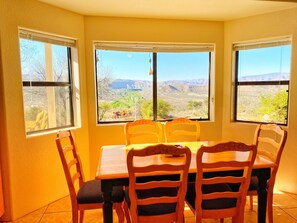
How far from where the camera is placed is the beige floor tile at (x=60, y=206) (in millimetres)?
2660

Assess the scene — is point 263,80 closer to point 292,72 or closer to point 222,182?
point 292,72

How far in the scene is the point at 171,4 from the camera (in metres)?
2.72

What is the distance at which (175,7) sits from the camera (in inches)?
111

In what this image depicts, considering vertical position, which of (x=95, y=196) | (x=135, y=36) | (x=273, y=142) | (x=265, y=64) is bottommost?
(x=95, y=196)

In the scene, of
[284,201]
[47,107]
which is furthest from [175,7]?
[284,201]

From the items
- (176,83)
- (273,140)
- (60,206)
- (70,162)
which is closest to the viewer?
Result: (70,162)

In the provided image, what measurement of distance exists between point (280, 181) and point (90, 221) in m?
2.43

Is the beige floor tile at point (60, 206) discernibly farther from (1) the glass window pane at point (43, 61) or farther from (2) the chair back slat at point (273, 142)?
(2) the chair back slat at point (273, 142)

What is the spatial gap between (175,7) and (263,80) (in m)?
1.54

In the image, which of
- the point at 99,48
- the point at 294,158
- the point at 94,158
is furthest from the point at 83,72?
the point at 294,158

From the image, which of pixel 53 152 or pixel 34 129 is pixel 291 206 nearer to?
pixel 53 152

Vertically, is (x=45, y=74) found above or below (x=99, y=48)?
below

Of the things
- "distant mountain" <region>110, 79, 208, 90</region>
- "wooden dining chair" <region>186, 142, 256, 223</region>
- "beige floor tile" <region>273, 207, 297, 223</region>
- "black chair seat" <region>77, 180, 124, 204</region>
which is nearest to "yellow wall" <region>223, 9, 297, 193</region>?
"distant mountain" <region>110, 79, 208, 90</region>

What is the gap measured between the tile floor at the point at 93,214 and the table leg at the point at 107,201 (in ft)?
2.53
